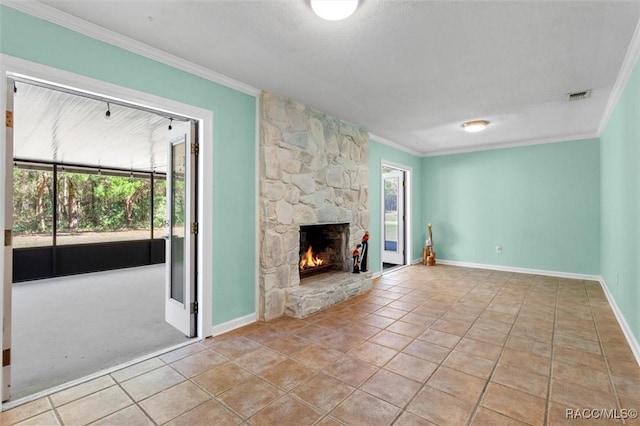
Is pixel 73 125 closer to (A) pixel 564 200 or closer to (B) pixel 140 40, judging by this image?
(B) pixel 140 40

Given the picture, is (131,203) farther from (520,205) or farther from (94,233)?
(520,205)

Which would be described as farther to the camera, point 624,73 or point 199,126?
point 199,126

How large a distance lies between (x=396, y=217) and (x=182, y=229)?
15.9 feet

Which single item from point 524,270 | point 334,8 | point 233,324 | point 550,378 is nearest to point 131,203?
point 233,324

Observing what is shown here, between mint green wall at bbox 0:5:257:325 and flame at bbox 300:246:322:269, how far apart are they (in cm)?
115

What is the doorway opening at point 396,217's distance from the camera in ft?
21.4

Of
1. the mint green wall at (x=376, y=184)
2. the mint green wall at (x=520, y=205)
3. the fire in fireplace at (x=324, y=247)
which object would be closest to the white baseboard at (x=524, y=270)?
the mint green wall at (x=520, y=205)

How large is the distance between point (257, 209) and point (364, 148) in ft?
7.63

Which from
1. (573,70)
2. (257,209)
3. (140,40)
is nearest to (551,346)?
(573,70)

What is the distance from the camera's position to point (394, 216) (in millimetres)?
6773

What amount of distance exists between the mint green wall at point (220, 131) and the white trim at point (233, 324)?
0.14 ft

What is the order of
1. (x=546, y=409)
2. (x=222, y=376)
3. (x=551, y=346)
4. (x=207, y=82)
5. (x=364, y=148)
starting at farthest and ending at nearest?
(x=364, y=148) → (x=207, y=82) → (x=551, y=346) → (x=222, y=376) → (x=546, y=409)

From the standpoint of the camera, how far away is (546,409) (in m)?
1.80

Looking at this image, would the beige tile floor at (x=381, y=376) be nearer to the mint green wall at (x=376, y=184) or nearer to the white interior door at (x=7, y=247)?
the white interior door at (x=7, y=247)
